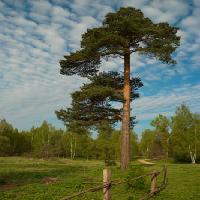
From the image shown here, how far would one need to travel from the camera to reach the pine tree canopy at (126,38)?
31.9 metres

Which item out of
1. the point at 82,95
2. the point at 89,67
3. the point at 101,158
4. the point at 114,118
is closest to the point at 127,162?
the point at 114,118

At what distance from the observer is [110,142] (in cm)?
9994

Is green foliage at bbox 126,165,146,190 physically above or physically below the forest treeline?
below

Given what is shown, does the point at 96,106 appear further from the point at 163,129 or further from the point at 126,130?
the point at 163,129

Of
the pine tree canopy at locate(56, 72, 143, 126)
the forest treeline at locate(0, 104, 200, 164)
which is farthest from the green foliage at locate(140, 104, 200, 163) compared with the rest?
the pine tree canopy at locate(56, 72, 143, 126)

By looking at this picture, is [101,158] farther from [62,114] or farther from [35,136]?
[62,114]

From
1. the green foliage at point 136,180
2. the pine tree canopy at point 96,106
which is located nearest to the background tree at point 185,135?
the pine tree canopy at point 96,106

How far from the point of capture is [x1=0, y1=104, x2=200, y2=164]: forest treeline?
7931 cm

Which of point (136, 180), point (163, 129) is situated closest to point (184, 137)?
point (163, 129)

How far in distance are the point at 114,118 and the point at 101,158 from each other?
247 ft

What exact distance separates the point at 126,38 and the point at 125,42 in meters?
0.40

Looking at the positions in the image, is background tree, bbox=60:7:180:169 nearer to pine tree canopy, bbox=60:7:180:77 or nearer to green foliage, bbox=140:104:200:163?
pine tree canopy, bbox=60:7:180:77

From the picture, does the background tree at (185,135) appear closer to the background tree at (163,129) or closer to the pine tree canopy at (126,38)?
the background tree at (163,129)

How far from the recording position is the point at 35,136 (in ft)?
447
